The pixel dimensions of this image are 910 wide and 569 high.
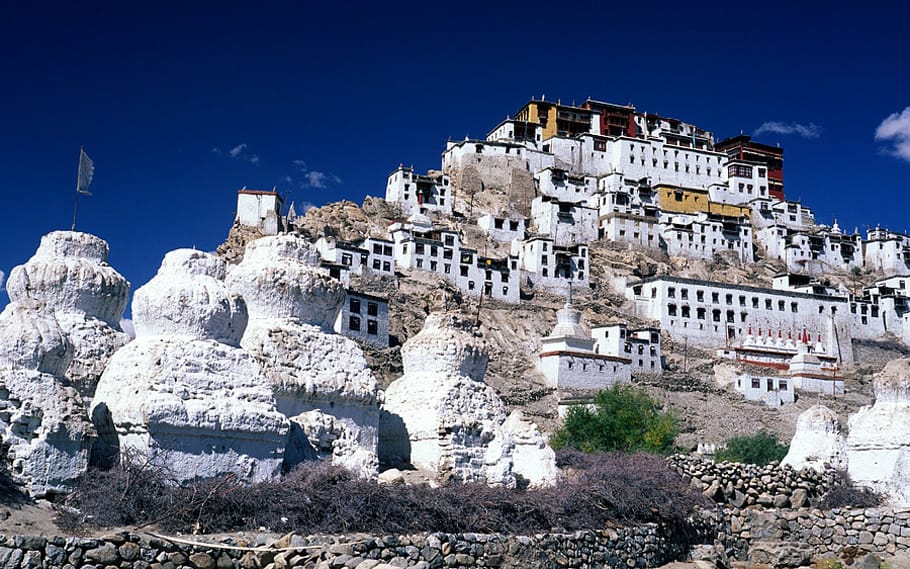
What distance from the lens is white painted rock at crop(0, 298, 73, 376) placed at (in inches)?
486

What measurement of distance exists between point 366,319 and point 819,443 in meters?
38.7

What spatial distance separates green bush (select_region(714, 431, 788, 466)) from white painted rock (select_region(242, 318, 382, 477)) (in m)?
23.8

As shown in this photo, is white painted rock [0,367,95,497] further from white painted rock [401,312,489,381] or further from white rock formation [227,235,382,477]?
white painted rock [401,312,489,381]

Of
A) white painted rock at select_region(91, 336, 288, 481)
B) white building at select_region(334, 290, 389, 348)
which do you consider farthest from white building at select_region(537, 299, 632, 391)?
white painted rock at select_region(91, 336, 288, 481)

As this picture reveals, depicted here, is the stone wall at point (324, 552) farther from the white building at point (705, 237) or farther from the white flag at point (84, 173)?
the white building at point (705, 237)

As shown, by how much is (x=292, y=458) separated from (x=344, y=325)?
41010 mm

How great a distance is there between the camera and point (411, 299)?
6406 centimetres

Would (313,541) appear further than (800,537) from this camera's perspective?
No

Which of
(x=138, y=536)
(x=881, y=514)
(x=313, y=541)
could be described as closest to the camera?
(x=138, y=536)

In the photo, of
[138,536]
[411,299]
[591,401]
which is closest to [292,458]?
[138,536]

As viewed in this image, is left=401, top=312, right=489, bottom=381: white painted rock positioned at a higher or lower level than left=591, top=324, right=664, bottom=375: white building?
lower

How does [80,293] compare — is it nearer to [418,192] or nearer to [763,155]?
[418,192]

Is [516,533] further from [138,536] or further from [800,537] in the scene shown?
[800,537]

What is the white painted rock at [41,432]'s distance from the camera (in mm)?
11844
